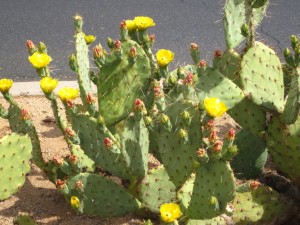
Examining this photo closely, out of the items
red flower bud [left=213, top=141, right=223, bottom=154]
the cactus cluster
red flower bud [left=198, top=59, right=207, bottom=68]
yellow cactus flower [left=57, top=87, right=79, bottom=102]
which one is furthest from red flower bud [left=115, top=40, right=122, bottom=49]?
red flower bud [left=213, top=141, right=223, bottom=154]

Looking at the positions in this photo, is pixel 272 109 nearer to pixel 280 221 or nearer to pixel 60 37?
pixel 280 221

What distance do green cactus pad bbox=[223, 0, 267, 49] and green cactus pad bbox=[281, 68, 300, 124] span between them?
531 millimetres

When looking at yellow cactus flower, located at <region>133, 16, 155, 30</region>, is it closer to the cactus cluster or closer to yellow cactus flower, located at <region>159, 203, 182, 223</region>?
the cactus cluster

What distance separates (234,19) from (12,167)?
1.54 metres

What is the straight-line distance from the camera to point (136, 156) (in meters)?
2.88

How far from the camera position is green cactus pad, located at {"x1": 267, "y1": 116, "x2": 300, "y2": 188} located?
3.13 metres

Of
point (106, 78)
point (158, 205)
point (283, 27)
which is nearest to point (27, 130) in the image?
point (106, 78)

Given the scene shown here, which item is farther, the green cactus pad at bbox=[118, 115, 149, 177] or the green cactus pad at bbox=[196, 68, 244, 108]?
the green cactus pad at bbox=[196, 68, 244, 108]

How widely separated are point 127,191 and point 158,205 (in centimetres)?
21

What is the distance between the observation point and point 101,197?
9.86 ft

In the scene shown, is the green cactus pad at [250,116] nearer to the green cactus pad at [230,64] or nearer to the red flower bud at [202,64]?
the green cactus pad at [230,64]

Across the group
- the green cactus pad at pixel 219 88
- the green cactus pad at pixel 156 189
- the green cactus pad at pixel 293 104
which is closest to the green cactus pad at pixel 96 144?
the green cactus pad at pixel 156 189

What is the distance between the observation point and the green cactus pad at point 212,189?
249 centimetres

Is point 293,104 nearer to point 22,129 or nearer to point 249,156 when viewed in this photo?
point 249,156
